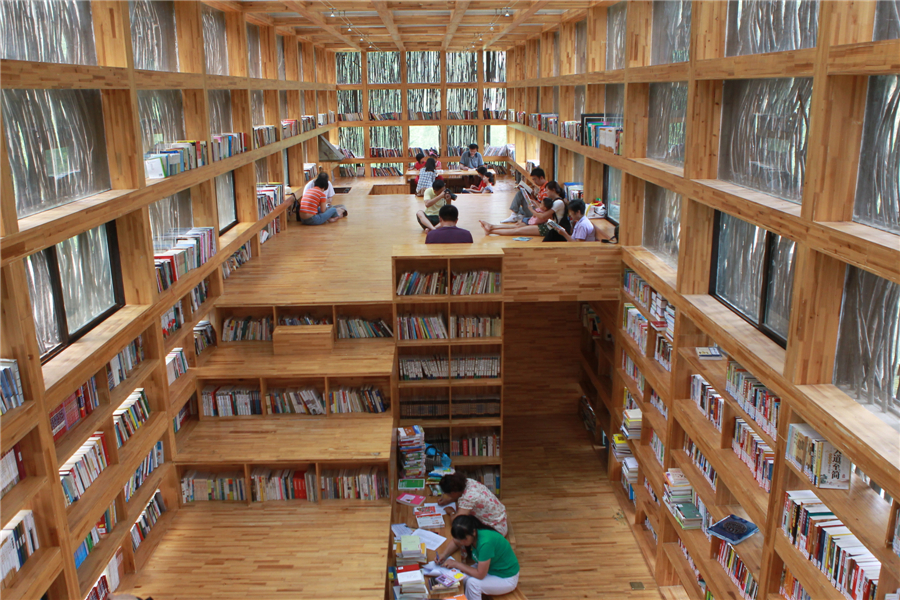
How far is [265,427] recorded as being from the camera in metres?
6.57

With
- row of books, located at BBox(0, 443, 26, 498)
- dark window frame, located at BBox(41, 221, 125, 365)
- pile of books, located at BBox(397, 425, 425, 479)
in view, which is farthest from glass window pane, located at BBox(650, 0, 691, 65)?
row of books, located at BBox(0, 443, 26, 498)

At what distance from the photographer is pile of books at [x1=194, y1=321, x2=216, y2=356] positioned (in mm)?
6926

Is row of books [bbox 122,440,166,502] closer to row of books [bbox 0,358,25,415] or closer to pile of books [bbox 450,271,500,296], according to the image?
row of books [bbox 0,358,25,415]

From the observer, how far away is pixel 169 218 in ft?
21.5

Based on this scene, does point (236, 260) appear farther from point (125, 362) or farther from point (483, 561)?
point (483, 561)

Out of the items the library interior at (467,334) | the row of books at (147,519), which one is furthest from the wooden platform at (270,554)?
the row of books at (147,519)

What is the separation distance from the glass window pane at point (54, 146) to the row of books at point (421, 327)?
10.5 feet

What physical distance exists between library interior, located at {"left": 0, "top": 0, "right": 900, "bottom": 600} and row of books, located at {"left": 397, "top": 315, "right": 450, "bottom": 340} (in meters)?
0.08

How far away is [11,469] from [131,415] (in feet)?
5.71

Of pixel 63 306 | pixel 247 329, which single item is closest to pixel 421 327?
pixel 247 329

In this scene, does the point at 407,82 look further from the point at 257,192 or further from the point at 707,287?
the point at 707,287

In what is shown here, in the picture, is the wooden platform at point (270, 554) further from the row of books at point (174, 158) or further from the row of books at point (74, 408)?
the row of books at point (174, 158)

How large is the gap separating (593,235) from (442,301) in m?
1.87

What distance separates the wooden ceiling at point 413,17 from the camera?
7531mm
